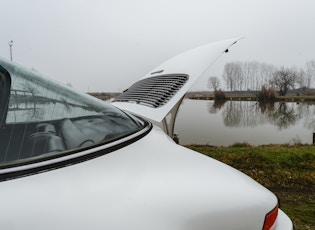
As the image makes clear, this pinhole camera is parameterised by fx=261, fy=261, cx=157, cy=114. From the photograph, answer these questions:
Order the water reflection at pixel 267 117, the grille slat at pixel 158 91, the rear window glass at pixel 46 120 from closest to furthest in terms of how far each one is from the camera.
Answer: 1. the rear window glass at pixel 46 120
2. the grille slat at pixel 158 91
3. the water reflection at pixel 267 117

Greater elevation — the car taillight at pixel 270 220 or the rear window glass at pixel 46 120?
the rear window glass at pixel 46 120

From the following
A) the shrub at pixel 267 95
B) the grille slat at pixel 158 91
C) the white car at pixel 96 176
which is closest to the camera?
the white car at pixel 96 176

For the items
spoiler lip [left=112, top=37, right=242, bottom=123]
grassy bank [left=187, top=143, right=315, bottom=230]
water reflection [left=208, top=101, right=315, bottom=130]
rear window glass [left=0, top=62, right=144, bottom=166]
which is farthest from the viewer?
water reflection [left=208, top=101, right=315, bottom=130]

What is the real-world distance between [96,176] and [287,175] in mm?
4648

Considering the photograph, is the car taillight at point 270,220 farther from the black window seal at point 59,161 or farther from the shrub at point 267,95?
the shrub at point 267,95

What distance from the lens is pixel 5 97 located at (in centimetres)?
108

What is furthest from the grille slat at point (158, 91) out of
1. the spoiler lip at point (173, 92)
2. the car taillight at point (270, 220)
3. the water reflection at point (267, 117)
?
the water reflection at point (267, 117)

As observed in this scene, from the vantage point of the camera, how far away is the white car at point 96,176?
75cm

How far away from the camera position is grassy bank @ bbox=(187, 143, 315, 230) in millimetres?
3297

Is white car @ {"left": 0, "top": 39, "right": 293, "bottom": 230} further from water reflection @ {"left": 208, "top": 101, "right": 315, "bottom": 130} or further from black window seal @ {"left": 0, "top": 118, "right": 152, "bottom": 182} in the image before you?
water reflection @ {"left": 208, "top": 101, "right": 315, "bottom": 130}

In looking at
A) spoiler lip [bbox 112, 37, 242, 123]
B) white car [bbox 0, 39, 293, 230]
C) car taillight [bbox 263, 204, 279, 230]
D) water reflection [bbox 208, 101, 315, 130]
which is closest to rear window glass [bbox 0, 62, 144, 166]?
white car [bbox 0, 39, 293, 230]

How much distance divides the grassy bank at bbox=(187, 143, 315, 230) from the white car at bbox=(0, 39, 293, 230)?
2.41m

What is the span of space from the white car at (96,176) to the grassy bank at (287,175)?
2.41 meters

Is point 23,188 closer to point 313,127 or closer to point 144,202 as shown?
point 144,202
